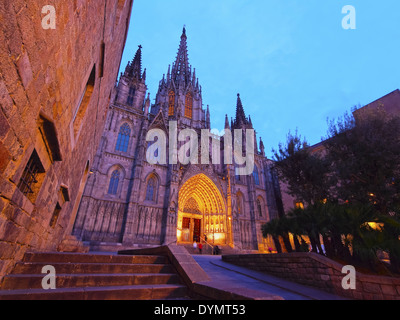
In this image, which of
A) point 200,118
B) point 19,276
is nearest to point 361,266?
point 19,276

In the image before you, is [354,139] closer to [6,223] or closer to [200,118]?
[6,223]

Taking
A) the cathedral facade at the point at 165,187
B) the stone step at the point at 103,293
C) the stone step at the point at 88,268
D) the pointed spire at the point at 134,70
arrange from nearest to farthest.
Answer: the stone step at the point at 103,293 → the stone step at the point at 88,268 → the cathedral facade at the point at 165,187 → the pointed spire at the point at 134,70

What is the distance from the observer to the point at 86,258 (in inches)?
156

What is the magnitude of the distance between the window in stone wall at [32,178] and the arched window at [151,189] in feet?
56.3

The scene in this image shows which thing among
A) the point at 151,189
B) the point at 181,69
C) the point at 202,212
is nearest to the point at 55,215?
the point at 151,189

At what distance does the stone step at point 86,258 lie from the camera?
3.39 metres

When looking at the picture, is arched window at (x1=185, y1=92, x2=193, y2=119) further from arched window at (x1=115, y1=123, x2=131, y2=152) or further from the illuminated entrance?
the illuminated entrance

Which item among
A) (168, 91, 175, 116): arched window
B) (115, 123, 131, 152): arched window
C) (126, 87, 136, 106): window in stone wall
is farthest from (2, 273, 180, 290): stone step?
(168, 91, 175, 116): arched window

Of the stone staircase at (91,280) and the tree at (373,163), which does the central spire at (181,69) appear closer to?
the tree at (373,163)

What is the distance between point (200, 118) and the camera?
2925 centimetres

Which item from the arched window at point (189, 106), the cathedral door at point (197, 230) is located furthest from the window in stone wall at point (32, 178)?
the arched window at point (189, 106)

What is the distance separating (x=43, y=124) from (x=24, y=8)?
1405mm

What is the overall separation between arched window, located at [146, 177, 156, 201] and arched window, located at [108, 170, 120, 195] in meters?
3.22

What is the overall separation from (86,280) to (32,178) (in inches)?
76.6
